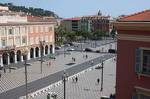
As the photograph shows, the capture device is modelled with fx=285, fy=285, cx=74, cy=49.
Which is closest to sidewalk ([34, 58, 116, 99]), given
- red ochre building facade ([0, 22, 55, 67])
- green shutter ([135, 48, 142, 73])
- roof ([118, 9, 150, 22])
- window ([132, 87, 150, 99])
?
red ochre building facade ([0, 22, 55, 67])

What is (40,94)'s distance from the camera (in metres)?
34.0

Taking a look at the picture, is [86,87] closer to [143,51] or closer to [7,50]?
[7,50]

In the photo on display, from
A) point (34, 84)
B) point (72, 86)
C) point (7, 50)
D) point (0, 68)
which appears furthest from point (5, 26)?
point (72, 86)

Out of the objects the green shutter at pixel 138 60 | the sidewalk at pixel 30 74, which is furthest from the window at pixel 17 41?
the green shutter at pixel 138 60

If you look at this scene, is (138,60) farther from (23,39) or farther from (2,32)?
(23,39)

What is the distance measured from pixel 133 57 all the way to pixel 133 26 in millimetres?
1186

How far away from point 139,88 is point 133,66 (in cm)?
86

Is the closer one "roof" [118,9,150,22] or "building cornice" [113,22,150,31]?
"building cornice" [113,22,150,31]

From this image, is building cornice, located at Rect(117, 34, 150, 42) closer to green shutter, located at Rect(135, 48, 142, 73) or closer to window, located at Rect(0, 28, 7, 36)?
green shutter, located at Rect(135, 48, 142, 73)

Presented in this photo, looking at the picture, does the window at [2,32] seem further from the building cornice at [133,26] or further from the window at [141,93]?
the window at [141,93]

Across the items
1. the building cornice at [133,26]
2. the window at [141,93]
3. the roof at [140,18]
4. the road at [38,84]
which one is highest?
the roof at [140,18]

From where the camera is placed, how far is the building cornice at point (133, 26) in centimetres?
1029

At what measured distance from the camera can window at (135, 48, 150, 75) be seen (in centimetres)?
1051

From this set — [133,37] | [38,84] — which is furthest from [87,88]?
[133,37]
